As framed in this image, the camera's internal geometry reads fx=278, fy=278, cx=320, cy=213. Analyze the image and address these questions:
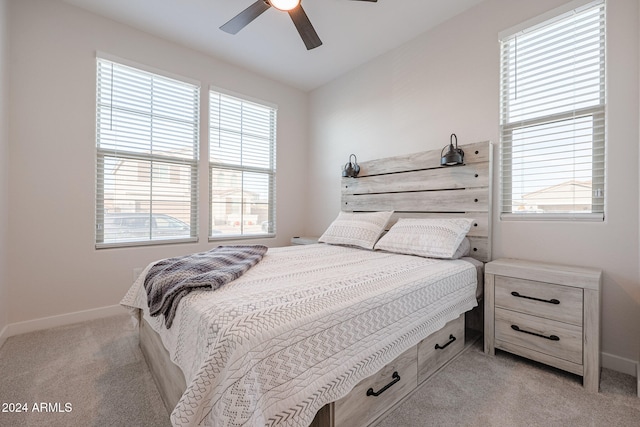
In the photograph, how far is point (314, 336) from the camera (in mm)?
1041

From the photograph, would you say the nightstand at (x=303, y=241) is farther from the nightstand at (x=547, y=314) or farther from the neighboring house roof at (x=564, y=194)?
the neighboring house roof at (x=564, y=194)

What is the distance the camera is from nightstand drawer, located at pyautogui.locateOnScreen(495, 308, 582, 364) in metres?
1.68

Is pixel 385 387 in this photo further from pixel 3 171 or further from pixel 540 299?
pixel 3 171

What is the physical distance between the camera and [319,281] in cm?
147

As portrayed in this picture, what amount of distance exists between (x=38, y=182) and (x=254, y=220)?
2.08 metres

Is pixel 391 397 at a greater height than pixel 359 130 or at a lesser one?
lesser

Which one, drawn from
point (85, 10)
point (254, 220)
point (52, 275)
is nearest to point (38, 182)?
point (52, 275)

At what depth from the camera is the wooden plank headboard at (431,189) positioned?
238cm

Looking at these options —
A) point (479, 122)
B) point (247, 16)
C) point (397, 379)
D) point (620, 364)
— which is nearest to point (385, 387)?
point (397, 379)

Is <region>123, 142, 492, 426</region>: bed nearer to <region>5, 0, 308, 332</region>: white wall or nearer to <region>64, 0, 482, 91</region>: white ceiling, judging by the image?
<region>5, 0, 308, 332</region>: white wall

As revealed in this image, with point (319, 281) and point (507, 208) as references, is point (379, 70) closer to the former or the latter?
point (507, 208)

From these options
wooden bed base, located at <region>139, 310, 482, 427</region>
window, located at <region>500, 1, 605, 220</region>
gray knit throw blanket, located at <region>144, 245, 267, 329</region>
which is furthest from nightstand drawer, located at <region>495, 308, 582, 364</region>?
gray knit throw blanket, located at <region>144, 245, 267, 329</region>

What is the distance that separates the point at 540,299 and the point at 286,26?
123 inches

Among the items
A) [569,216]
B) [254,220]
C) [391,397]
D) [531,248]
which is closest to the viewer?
[391,397]
